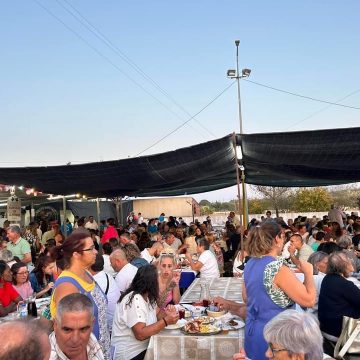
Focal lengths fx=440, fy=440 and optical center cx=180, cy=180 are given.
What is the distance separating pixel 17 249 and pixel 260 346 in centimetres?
508

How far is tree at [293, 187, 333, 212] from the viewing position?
30803mm

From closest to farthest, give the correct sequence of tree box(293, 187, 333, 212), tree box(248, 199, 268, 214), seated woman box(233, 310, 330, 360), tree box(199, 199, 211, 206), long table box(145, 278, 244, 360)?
1. seated woman box(233, 310, 330, 360)
2. long table box(145, 278, 244, 360)
3. tree box(293, 187, 333, 212)
4. tree box(248, 199, 268, 214)
5. tree box(199, 199, 211, 206)

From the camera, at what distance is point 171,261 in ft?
13.8

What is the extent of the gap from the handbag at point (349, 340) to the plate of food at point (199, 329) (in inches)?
35.5

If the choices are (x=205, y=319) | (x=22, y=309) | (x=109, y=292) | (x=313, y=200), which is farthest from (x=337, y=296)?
(x=313, y=200)

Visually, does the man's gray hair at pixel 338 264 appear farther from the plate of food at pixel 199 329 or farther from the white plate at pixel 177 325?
the white plate at pixel 177 325

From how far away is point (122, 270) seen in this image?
5.18 metres

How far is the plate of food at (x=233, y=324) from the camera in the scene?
3.50 meters

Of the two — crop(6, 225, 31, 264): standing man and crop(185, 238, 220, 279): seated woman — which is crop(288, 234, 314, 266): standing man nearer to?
crop(185, 238, 220, 279): seated woman

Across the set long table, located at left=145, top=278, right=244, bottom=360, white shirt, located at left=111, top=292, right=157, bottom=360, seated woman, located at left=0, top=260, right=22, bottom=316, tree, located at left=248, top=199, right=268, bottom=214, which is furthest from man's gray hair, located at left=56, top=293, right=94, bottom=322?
tree, located at left=248, top=199, right=268, bottom=214

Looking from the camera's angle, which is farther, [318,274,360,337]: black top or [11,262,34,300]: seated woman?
[11,262,34,300]: seated woman

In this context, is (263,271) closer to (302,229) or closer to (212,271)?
(212,271)

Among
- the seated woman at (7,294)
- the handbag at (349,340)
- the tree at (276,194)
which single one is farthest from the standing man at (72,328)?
the tree at (276,194)

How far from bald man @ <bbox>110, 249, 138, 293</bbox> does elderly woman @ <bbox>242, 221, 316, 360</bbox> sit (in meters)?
2.38
